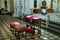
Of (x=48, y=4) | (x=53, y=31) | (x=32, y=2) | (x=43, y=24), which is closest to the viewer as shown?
(x=53, y=31)

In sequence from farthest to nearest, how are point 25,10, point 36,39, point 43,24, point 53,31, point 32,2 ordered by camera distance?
point 32,2, point 25,10, point 43,24, point 53,31, point 36,39

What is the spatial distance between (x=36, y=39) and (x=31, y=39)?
0.26 metres

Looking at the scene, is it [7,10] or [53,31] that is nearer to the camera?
[53,31]

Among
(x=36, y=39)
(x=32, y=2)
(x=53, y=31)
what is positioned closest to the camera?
(x=36, y=39)

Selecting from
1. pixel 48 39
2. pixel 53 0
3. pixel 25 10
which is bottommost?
pixel 48 39

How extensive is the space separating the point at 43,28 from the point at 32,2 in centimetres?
624

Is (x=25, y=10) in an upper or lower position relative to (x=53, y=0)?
lower

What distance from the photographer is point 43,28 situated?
9547mm

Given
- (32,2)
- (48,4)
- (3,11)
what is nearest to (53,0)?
(48,4)

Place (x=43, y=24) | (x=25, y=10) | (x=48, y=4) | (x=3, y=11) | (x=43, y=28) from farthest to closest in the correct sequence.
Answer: (x=3, y=11), (x=48, y=4), (x=25, y=10), (x=43, y=24), (x=43, y=28)

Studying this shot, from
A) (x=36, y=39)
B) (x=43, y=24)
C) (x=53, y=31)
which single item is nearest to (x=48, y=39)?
(x=36, y=39)

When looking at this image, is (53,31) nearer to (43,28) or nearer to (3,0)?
(43,28)

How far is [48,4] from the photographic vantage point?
1642 centimetres

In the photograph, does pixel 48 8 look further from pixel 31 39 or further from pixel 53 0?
pixel 31 39
